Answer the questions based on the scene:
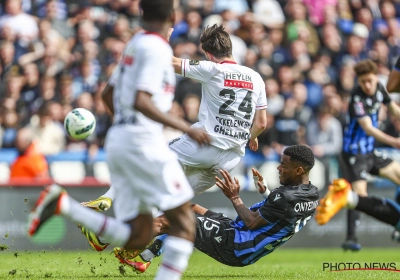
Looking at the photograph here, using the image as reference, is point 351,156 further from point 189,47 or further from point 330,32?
point 330,32

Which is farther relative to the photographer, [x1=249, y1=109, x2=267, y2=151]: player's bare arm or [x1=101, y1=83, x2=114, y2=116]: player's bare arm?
[x1=249, y1=109, x2=267, y2=151]: player's bare arm

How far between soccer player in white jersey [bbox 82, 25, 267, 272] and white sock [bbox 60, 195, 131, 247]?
237 centimetres

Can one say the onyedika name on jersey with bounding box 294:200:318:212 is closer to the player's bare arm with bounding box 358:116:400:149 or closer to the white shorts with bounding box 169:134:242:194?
the white shorts with bounding box 169:134:242:194

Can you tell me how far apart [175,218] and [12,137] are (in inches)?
378

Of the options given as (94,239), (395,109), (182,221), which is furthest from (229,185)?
(395,109)

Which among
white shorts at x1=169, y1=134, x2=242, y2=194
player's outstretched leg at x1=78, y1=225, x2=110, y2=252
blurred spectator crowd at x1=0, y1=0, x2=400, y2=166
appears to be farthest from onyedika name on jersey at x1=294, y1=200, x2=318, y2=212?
blurred spectator crowd at x1=0, y1=0, x2=400, y2=166

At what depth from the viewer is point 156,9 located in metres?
5.68

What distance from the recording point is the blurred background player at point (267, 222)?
787cm

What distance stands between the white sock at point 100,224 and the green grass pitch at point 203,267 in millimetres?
2719

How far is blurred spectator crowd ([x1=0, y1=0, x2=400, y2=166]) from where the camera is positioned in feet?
50.1

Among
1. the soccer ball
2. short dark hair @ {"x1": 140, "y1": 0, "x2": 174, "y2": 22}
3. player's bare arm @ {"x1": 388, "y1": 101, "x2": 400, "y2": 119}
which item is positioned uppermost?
short dark hair @ {"x1": 140, "y1": 0, "x2": 174, "y2": 22}

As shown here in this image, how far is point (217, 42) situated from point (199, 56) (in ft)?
27.5

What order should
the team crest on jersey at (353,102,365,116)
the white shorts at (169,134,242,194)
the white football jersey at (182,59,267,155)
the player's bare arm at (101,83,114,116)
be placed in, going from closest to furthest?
the player's bare arm at (101,83,114,116), the white football jersey at (182,59,267,155), the white shorts at (169,134,242,194), the team crest on jersey at (353,102,365,116)

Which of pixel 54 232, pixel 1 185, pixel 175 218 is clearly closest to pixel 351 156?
pixel 54 232
